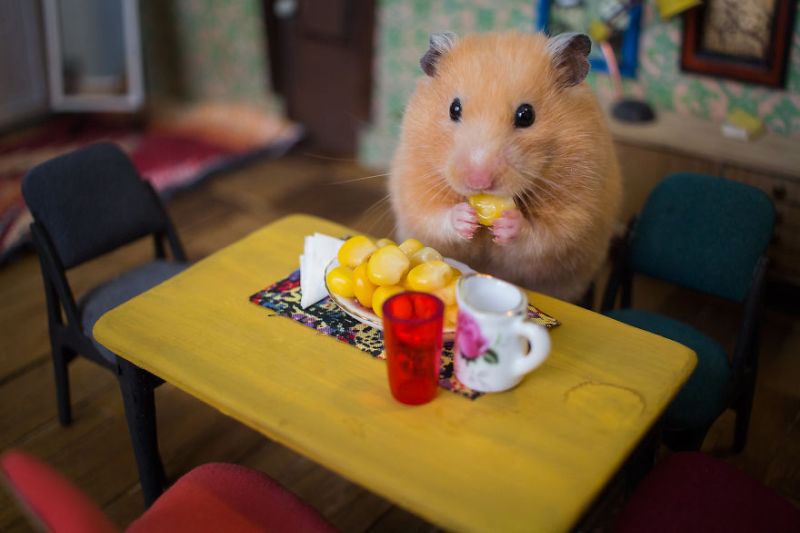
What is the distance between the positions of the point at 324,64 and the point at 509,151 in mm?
2769

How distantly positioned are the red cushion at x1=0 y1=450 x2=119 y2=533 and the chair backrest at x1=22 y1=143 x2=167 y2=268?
3.61 ft

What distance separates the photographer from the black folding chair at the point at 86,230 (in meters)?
1.89

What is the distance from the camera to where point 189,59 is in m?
4.59

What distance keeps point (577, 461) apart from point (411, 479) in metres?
0.25

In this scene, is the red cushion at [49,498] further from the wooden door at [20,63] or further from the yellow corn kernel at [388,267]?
the wooden door at [20,63]

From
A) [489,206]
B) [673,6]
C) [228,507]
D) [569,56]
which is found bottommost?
[228,507]

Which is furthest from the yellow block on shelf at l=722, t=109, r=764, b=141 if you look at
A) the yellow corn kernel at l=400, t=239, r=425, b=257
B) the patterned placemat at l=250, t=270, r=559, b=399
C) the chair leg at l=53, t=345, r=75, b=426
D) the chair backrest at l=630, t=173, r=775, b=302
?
the chair leg at l=53, t=345, r=75, b=426

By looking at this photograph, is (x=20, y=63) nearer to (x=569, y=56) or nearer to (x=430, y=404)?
(x=569, y=56)

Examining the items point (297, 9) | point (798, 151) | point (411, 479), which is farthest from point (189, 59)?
point (411, 479)

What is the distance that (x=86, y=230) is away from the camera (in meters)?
1.98

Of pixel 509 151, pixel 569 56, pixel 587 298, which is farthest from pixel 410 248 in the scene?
pixel 587 298

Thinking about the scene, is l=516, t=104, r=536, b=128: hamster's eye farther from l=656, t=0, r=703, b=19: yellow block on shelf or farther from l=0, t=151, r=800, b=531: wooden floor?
l=656, t=0, r=703, b=19: yellow block on shelf

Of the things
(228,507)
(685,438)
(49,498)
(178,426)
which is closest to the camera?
(49,498)

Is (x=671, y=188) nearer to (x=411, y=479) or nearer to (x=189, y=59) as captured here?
(x=411, y=479)
